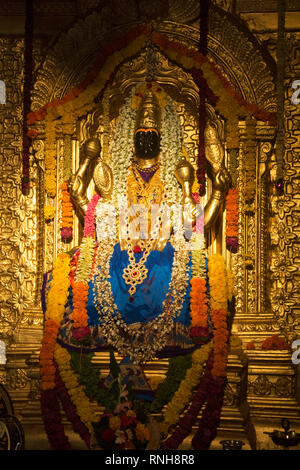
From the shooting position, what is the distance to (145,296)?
18.1ft

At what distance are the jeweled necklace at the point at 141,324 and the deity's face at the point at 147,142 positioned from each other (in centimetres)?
136

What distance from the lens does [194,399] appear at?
529cm

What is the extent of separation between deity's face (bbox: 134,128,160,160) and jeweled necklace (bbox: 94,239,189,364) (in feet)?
4.45

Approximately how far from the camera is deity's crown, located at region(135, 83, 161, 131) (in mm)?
6273

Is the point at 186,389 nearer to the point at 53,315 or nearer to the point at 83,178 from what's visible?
the point at 53,315

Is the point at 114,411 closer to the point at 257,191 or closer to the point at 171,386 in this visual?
the point at 171,386

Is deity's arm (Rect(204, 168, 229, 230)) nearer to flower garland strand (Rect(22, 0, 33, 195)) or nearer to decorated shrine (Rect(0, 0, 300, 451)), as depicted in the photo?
decorated shrine (Rect(0, 0, 300, 451))

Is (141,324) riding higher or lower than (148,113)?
lower

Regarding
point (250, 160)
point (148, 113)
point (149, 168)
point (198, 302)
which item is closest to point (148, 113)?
point (148, 113)

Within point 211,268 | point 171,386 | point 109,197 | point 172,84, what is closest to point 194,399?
point 171,386

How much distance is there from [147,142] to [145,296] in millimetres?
1665

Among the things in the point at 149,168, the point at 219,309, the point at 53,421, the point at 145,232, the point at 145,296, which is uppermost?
the point at 149,168

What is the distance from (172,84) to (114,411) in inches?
136

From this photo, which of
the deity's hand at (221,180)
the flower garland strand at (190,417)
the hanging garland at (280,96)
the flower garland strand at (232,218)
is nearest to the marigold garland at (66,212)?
the deity's hand at (221,180)
